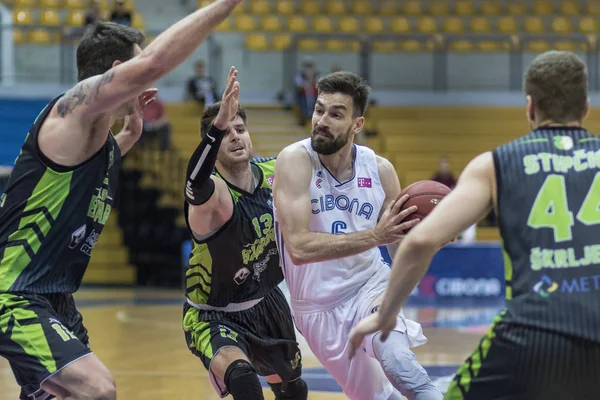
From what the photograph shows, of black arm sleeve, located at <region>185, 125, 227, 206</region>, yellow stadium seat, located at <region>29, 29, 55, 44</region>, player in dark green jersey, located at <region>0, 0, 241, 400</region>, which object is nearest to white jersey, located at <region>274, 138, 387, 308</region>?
black arm sleeve, located at <region>185, 125, 227, 206</region>

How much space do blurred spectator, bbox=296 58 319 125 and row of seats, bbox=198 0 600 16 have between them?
2.54m

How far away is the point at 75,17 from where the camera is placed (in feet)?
67.3

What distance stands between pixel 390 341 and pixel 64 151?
189 centimetres

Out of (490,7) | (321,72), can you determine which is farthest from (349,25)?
(490,7)

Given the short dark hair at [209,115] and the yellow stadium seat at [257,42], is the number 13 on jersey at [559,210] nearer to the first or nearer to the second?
the short dark hair at [209,115]

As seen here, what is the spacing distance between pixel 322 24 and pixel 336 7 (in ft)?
1.90

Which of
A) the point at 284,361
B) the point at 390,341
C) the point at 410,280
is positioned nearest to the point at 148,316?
the point at 284,361

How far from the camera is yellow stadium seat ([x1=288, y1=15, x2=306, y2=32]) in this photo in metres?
20.8

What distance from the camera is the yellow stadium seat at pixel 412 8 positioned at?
21.0m

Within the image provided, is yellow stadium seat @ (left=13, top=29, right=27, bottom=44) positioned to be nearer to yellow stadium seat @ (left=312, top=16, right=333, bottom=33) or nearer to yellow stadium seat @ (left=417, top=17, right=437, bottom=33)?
yellow stadium seat @ (left=312, top=16, right=333, bottom=33)

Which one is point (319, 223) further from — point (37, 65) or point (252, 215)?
point (37, 65)

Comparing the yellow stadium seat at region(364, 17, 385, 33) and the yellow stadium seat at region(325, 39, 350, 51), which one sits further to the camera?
the yellow stadium seat at region(364, 17, 385, 33)

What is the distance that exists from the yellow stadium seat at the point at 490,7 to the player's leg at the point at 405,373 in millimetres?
16835

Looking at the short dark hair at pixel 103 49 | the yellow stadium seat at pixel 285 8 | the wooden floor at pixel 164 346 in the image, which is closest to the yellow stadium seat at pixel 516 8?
the yellow stadium seat at pixel 285 8
